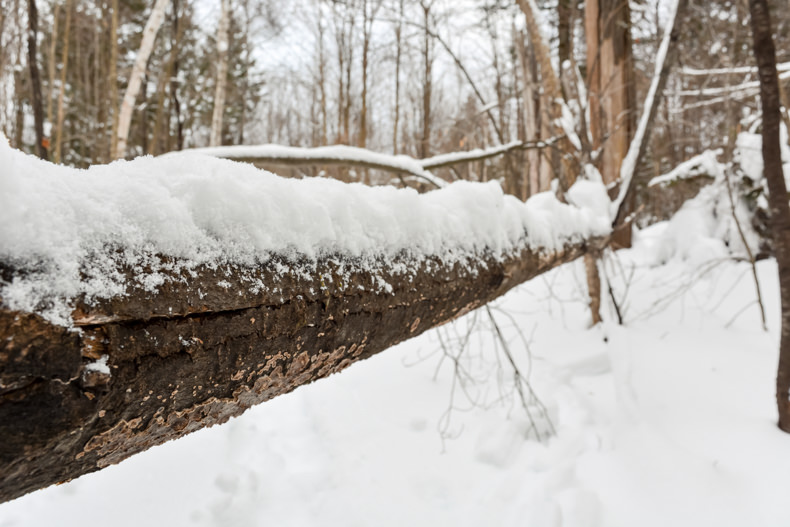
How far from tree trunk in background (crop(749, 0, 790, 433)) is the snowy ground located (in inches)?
8.5

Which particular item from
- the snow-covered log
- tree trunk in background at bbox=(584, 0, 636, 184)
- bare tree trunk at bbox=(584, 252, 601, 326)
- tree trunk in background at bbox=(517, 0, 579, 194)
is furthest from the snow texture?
tree trunk in background at bbox=(584, 0, 636, 184)

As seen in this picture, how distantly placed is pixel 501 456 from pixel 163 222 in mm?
2008

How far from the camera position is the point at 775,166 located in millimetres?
1759

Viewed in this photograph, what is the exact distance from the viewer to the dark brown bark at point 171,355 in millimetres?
303

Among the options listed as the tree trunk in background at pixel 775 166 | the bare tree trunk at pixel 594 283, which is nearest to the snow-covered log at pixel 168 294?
the tree trunk in background at pixel 775 166

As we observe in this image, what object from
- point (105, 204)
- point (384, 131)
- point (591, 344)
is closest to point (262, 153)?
point (105, 204)

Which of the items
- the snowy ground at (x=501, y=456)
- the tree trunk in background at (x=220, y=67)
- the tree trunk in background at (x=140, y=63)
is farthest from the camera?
the tree trunk in background at (x=220, y=67)

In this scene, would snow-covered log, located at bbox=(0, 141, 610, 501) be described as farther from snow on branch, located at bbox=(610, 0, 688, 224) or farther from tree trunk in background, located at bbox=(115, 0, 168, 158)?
tree trunk in background, located at bbox=(115, 0, 168, 158)

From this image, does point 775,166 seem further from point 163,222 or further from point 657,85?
point 163,222

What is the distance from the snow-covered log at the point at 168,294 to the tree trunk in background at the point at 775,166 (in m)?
1.90

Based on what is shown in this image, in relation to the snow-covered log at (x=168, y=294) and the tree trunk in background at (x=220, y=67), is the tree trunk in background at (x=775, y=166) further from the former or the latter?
the tree trunk in background at (x=220, y=67)

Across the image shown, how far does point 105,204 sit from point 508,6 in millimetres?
8507

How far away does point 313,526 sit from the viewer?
1.68 meters

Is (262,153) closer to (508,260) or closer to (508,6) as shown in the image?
(508,260)
